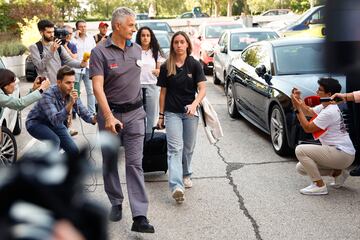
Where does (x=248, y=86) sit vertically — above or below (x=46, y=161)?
below

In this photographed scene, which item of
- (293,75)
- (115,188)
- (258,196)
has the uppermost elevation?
(293,75)

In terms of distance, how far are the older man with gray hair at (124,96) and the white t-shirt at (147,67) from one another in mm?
2306

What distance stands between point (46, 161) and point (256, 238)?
3.88 metres

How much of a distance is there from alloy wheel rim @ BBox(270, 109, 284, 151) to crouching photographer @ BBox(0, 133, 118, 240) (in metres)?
6.29

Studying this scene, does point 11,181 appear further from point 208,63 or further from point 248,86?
point 208,63

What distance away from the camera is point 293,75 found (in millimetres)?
7582

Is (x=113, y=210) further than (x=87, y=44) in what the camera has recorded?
No

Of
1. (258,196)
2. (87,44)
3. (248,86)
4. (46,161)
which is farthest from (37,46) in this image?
(46,161)

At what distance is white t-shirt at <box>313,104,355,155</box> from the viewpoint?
18.0 ft

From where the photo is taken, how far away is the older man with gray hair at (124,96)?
179 inches

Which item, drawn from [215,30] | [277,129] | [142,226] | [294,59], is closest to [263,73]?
[294,59]

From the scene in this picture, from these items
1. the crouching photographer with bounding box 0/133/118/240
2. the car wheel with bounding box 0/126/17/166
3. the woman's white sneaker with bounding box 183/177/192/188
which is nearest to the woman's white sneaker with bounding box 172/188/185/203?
the woman's white sneaker with bounding box 183/177/192/188

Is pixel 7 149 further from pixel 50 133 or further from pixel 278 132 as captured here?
pixel 278 132

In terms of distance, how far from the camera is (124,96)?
4.75 m
